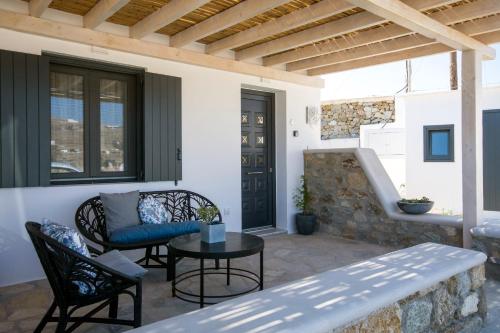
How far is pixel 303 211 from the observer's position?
6449 mm

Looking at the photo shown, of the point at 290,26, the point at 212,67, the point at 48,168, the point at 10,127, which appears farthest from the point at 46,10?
the point at 290,26

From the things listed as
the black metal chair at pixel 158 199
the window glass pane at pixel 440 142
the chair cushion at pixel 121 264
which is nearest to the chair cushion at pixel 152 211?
the black metal chair at pixel 158 199

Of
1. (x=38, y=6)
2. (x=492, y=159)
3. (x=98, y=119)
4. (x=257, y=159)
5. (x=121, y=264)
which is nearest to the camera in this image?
(x=121, y=264)

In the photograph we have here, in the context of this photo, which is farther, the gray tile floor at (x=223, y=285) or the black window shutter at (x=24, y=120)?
the black window shutter at (x=24, y=120)

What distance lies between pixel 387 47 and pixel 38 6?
157 inches

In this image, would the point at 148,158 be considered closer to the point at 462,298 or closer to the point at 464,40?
the point at 462,298

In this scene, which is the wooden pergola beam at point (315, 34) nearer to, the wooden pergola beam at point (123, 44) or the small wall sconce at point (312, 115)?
the wooden pergola beam at point (123, 44)

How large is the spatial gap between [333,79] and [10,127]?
1281 centimetres

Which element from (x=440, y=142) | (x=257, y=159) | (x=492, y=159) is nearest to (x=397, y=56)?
(x=257, y=159)

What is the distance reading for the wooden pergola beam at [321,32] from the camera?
4.03m

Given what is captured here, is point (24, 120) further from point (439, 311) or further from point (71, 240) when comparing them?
point (439, 311)

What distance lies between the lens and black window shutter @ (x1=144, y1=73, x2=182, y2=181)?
4.66 metres

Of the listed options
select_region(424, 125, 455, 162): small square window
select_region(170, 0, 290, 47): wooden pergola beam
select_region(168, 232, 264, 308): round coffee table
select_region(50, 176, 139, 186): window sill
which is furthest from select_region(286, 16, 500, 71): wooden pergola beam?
select_region(424, 125, 455, 162): small square window

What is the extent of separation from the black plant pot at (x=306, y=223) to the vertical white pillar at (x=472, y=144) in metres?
2.27
